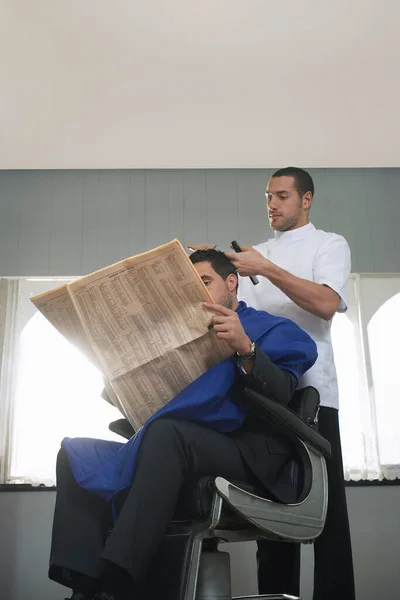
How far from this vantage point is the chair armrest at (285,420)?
4.82 ft

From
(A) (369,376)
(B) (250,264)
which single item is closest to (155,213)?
(A) (369,376)

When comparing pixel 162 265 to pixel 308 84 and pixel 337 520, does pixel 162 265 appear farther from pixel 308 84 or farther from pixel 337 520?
pixel 308 84

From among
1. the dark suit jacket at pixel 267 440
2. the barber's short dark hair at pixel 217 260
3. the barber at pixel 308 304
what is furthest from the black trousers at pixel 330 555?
the barber's short dark hair at pixel 217 260

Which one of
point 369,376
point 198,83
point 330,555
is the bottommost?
point 330,555

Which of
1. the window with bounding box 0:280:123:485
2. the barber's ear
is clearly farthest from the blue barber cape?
the window with bounding box 0:280:123:485

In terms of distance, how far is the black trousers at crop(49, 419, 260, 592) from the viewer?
4.14 ft

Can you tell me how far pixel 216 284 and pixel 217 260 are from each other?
92 mm

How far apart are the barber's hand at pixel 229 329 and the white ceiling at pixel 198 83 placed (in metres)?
1.76

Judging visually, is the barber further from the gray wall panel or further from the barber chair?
the gray wall panel

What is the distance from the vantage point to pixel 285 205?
2.28 meters

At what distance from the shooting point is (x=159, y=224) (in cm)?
390

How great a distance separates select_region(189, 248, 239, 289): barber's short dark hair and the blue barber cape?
208 millimetres

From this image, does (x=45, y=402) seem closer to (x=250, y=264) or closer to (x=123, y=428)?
(x=123, y=428)

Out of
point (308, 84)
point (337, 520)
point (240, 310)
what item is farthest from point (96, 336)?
point (308, 84)
